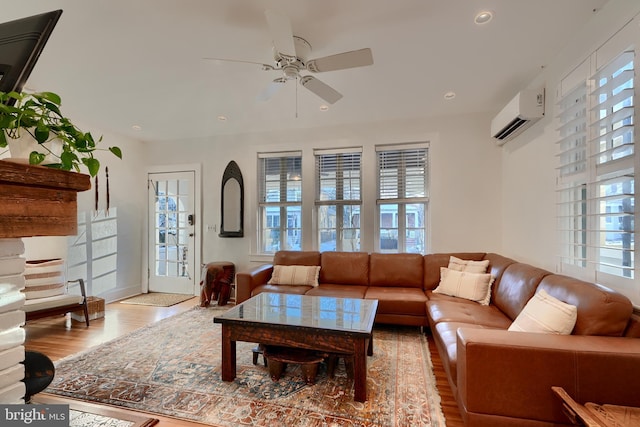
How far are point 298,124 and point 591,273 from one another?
3.60 meters

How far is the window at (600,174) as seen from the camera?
1745 mm

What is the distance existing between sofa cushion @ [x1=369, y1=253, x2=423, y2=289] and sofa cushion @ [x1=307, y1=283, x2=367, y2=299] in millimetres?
244

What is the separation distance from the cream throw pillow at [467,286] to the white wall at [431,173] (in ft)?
2.37

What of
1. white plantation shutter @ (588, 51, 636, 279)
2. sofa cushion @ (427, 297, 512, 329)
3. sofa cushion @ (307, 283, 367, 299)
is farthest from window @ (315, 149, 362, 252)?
white plantation shutter @ (588, 51, 636, 279)

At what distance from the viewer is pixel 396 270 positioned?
3623mm

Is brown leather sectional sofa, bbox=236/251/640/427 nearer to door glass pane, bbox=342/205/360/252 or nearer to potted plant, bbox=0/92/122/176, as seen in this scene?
potted plant, bbox=0/92/122/176

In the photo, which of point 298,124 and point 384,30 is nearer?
point 384,30

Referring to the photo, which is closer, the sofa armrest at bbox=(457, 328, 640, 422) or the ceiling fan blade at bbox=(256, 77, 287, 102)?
the sofa armrest at bbox=(457, 328, 640, 422)

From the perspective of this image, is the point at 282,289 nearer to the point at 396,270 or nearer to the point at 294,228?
the point at 294,228

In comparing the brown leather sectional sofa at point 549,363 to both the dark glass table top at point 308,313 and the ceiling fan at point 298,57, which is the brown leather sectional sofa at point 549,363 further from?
the ceiling fan at point 298,57

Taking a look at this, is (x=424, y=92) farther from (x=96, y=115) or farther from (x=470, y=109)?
(x=96, y=115)

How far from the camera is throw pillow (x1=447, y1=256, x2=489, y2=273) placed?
3193 millimetres

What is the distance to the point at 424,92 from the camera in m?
3.22

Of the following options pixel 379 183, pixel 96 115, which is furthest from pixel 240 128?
pixel 379 183
